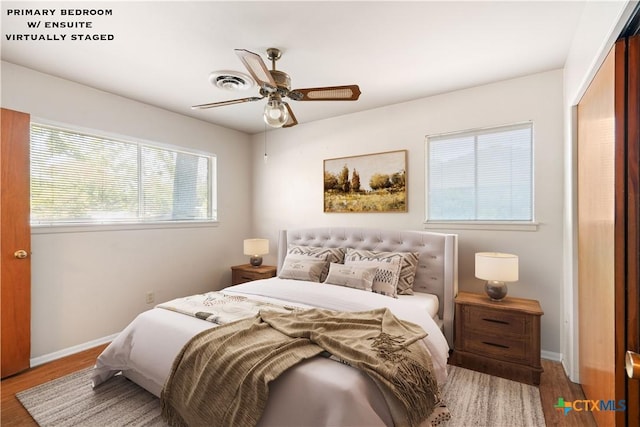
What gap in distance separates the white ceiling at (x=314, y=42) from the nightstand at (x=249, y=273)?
2.25 metres

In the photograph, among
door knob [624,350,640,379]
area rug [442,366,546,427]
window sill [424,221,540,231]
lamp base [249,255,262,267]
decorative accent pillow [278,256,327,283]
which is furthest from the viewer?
lamp base [249,255,262,267]

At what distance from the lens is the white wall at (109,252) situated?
106 inches

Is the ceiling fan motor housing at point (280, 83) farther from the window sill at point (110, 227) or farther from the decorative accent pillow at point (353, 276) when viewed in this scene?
the window sill at point (110, 227)

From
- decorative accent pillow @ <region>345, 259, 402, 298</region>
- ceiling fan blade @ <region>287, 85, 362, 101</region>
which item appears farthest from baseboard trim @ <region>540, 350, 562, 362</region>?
ceiling fan blade @ <region>287, 85, 362, 101</region>

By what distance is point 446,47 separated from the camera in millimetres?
2307

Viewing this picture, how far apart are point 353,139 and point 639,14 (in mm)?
2763

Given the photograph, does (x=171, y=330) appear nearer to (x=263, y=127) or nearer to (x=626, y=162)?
(x=626, y=162)

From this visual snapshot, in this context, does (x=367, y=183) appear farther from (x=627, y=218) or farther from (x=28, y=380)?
(x=28, y=380)

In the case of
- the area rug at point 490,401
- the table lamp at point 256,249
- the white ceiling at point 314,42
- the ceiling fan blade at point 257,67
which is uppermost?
the white ceiling at point 314,42

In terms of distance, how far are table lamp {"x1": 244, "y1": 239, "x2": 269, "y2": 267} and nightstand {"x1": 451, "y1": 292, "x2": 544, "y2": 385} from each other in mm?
2552

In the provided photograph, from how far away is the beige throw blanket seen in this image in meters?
1.42

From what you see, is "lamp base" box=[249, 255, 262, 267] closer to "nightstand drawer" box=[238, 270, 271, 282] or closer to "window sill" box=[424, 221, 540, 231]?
"nightstand drawer" box=[238, 270, 271, 282]

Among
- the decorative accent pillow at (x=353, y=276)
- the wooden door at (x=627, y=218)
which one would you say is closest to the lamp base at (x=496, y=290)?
the decorative accent pillow at (x=353, y=276)

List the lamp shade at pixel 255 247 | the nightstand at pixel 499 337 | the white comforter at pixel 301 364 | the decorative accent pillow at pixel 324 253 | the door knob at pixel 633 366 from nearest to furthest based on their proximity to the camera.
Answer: the door knob at pixel 633 366 → the white comforter at pixel 301 364 → the nightstand at pixel 499 337 → the decorative accent pillow at pixel 324 253 → the lamp shade at pixel 255 247
